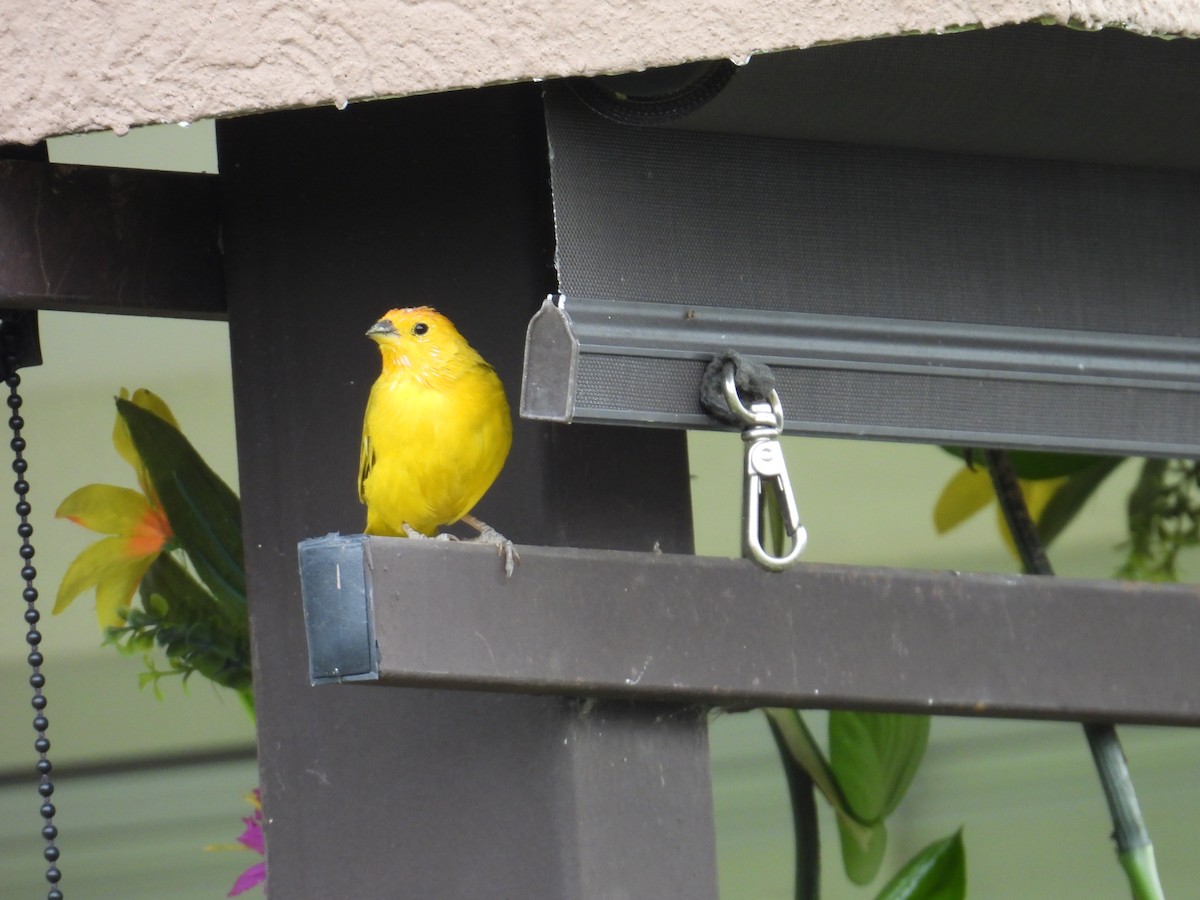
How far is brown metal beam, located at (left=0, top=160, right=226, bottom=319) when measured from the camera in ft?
4.75

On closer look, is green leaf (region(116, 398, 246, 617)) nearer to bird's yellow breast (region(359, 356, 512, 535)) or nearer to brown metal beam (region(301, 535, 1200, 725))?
bird's yellow breast (region(359, 356, 512, 535))

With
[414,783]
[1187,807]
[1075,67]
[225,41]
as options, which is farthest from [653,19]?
[1187,807]

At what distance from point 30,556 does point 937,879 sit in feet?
3.73

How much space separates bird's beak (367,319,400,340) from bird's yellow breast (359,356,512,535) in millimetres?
38

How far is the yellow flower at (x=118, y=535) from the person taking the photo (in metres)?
2.06

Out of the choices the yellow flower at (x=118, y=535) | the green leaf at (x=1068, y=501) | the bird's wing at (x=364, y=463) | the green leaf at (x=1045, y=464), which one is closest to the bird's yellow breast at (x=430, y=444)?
the bird's wing at (x=364, y=463)

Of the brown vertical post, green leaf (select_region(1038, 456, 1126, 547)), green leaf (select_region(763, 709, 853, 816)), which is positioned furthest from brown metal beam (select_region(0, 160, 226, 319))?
green leaf (select_region(1038, 456, 1126, 547))

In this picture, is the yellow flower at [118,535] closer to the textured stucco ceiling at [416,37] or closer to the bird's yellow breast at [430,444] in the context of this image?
the bird's yellow breast at [430,444]

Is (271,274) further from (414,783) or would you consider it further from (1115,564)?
(1115,564)

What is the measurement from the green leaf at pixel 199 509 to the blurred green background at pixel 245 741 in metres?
1.53

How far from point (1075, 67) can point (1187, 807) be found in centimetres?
294

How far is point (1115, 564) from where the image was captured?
3770 millimetres

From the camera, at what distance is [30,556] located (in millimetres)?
1537

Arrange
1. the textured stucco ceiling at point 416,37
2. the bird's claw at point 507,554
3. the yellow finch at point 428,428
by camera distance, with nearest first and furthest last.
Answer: the textured stucco ceiling at point 416,37
the bird's claw at point 507,554
the yellow finch at point 428,428
